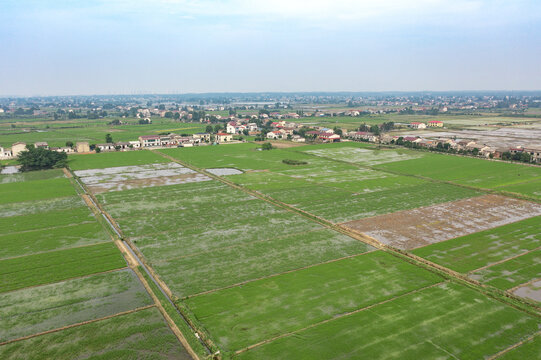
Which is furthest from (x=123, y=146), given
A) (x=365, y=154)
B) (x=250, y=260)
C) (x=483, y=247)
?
(x=483, y=247)

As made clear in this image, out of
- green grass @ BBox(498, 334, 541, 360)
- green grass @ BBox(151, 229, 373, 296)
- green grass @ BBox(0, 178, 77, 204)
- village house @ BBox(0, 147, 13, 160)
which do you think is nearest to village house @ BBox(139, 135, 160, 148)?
village house @ BBox(0, 147, 13, 160)

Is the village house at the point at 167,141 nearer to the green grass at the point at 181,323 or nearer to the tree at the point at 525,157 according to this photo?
the green grass at the point at 181,323

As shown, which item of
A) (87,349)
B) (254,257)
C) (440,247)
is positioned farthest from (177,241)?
(440,247)

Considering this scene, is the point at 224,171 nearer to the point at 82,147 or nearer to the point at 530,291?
the point at 82,147

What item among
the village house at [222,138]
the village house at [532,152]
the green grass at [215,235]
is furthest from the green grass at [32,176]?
the village house at [532,152]

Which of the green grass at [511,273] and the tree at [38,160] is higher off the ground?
the tree at [38,160]

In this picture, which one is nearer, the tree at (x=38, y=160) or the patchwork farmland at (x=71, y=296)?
the patchwork farmland at (x=71, y=296)

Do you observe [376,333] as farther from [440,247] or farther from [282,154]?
[282,154]
